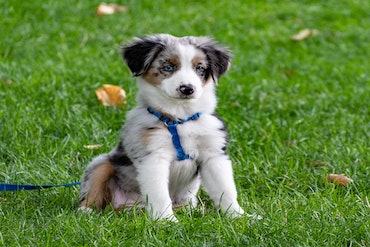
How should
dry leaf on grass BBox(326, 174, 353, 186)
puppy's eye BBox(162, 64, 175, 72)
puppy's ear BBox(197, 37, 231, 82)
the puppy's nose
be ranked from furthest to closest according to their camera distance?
dry leaf on grass BBox(326, 174, 353, 186) < puppy's ear BBox(197, 37, 231, 82) < puppy's eye BBox(162, 64, 175, 72) < the puppy's nose

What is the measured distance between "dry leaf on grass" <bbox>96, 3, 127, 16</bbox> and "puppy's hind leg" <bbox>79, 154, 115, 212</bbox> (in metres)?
5.32

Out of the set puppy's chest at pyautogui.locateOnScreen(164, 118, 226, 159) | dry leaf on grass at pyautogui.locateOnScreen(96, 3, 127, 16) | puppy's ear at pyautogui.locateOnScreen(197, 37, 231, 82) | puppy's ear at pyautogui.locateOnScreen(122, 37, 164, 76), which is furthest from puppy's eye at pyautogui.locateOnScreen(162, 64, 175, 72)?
dry leaf on grass at pyautogui.locateOnScreen(96, 3, 127, 16)

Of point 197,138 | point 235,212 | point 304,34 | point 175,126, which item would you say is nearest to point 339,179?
point 235,212

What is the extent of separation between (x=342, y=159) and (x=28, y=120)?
2676 mm

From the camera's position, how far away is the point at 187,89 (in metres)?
4.96

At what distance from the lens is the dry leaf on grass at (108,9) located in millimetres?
10482

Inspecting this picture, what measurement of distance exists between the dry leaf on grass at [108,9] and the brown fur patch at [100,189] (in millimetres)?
5358

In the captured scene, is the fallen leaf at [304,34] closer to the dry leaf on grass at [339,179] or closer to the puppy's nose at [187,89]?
the dry leaf on grass at [339,179]

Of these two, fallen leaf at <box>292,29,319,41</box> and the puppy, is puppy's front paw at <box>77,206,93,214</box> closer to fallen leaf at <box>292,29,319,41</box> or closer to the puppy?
the puppy

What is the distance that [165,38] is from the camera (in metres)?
5.21

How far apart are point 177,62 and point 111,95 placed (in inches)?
101

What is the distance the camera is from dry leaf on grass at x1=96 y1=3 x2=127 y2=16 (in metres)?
10.5

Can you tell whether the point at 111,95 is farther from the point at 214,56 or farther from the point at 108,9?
the point at 108,9

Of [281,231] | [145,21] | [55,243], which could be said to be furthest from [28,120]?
[145,21]
